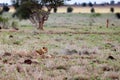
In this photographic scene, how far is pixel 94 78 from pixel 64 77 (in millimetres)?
809

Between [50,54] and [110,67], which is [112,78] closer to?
A: [110,67]

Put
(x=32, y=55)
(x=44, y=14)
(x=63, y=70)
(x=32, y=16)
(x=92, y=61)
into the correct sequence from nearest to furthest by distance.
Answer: (x=63, y=70)
(x=92, y=61)
(x=32, y=55)
(x=44, y=14)
(x=32, y=16)

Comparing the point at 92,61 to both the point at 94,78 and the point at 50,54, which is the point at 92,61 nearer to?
the point at 50,54

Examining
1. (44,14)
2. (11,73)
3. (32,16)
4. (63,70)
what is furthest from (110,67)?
(32,16)

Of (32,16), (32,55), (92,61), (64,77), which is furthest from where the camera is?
(32,16)

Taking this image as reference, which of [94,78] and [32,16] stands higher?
[94,78]

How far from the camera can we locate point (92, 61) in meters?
14.7

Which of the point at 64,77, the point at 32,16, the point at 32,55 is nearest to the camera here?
the point at 64,77

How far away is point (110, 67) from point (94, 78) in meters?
1.94

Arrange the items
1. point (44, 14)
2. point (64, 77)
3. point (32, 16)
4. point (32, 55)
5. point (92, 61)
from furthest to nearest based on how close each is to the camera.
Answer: point (32, 16), point (44, 14), point (32, 55), point (92, 61), point (64, 77)

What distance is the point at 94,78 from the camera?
11.3 metres

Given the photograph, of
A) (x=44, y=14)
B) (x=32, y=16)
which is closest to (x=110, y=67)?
(x=44, y=14)

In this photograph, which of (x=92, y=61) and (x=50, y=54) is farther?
(x=50, y=54)

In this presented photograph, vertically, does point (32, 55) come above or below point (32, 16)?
above
